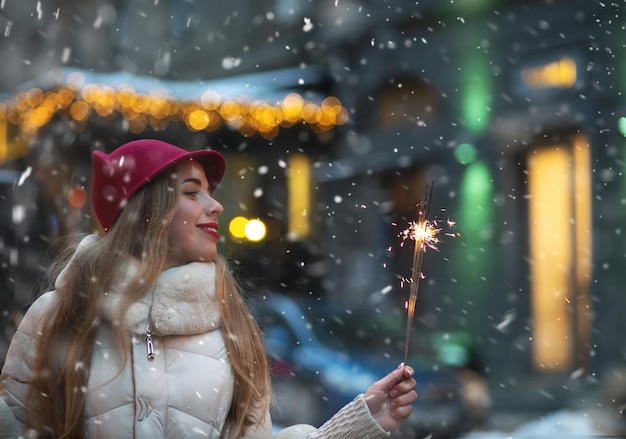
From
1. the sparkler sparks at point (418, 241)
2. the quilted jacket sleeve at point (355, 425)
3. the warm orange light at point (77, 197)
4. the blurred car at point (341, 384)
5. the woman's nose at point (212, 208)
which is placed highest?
the warm orange light at point (77, 197)

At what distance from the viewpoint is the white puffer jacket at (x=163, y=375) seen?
260 centimetres

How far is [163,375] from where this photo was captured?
8.73ft

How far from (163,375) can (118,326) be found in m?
0.19

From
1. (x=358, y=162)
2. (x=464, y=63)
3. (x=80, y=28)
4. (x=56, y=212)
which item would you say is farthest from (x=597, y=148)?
(x=80, y=28)

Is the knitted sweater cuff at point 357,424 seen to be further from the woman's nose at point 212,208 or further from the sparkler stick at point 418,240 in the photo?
the woman's nose at point 212,208

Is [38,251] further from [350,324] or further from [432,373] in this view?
[432,373]

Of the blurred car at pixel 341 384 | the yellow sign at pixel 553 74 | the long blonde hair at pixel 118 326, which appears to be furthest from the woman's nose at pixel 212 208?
the yellow sign at pixel 553 74

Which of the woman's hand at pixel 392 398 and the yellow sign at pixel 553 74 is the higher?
the yellow sign at pixel 553 74

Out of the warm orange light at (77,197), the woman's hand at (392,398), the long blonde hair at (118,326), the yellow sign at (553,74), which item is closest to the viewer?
the woman's hand at (392,398)

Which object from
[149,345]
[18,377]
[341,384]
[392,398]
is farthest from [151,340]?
[341,384]

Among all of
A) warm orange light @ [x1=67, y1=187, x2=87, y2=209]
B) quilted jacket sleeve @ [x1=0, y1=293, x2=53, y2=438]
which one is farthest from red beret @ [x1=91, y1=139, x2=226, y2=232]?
warm orange light @ [x1=67, y1=187, x2=87, y2=209]

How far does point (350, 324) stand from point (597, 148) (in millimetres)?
5004

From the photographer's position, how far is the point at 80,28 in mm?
16922

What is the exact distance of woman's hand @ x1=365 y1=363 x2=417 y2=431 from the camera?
2537 mm
